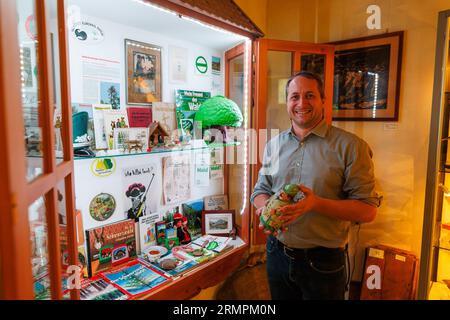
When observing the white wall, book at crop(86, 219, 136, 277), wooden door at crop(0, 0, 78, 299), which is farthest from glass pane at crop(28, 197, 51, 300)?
the white wall

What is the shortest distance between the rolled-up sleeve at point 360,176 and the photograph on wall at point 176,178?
3.51ft

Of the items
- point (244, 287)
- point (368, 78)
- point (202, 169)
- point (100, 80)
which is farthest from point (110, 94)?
point (368, 78)

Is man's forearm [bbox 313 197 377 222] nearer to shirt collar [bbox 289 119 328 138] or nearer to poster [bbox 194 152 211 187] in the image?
shirt collar [bbox 289 119 328 138]

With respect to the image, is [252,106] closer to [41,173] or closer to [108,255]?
[108,255]

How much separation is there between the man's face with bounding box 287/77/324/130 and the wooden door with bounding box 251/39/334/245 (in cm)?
41

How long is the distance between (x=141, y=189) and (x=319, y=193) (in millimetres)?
1031

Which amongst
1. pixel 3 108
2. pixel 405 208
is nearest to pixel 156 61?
pixel 3 108

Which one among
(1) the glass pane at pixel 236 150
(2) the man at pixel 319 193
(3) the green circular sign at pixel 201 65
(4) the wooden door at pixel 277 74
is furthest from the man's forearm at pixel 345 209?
(3) the green circular sign at pixel 201 65

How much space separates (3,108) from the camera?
44 cm

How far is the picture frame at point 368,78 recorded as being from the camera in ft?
6.89

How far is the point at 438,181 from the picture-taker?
1.83 metres
